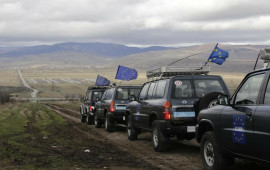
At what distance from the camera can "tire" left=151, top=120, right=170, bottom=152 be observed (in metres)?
10.7

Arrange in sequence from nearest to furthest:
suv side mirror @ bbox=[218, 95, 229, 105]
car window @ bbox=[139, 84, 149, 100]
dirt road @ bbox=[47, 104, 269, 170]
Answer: suv side mirror @ bbox=[218, 95, 229, 105] → dirt road @ bbox=[47, 104, 269, 170] → car window @ bbox=[139, 84, 149, 100]

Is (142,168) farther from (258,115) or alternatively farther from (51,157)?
(258,115)

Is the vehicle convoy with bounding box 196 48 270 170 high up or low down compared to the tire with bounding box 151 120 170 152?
up

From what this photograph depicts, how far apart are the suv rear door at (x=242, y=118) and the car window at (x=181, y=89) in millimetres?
3239

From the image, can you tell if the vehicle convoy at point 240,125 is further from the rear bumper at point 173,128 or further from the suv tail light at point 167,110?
the suv tail light at point 167,110

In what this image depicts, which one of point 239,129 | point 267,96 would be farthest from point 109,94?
point 267,96

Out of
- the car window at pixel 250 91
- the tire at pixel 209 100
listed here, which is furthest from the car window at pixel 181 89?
the car window at pixel 250 91

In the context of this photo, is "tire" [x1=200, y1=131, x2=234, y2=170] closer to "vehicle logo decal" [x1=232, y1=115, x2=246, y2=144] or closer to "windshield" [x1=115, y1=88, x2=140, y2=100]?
"vehicle logo decal" [x1=232, y1=115, x2=246, y2=144]

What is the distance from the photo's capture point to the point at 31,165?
30.1 ft

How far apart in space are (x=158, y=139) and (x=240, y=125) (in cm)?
432

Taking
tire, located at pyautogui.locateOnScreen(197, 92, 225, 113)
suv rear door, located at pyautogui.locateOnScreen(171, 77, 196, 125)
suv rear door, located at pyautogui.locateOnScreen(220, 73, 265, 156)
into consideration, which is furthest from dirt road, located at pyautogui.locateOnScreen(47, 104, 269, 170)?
suv rear door, located at pyautogui.locateOnScreen(220, 73, 265, 156)

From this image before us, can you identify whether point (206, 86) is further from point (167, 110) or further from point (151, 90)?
point (151, 90)

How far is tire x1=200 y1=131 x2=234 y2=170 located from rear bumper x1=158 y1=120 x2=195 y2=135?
209 cm

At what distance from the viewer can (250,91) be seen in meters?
6.82
